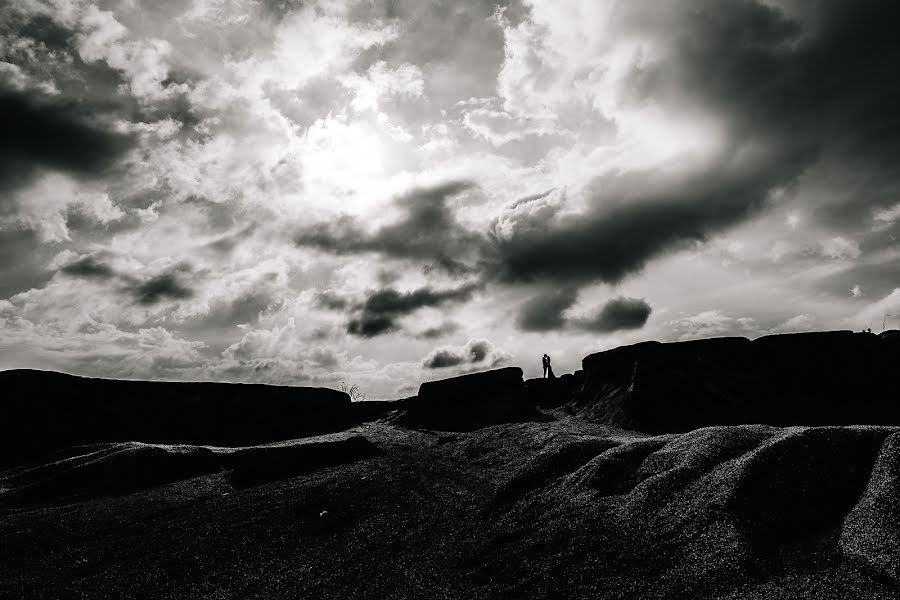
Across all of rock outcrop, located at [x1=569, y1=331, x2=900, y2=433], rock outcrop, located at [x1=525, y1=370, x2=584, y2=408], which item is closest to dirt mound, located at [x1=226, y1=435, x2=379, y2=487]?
rock outcrop, located at [x1=569, y1=331, x2=900, y2=433]

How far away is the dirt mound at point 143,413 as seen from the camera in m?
16.3

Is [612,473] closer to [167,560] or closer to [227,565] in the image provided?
[227,565]

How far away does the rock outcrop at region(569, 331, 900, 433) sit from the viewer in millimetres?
17234

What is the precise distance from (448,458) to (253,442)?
12.7m

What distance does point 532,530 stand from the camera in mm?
5770

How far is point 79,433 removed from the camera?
17141mm

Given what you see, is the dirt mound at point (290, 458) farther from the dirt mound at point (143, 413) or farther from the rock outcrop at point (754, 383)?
the rock outcrop at point (754, 383)

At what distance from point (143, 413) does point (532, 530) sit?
18.4m

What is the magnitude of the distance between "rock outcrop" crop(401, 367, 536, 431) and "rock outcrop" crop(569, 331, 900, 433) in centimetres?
308

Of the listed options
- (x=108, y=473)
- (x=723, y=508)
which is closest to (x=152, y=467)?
(x=108, y=473)

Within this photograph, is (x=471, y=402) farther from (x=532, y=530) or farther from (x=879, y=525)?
(x=879, y=525)

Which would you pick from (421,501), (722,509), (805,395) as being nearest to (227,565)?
(421,501)

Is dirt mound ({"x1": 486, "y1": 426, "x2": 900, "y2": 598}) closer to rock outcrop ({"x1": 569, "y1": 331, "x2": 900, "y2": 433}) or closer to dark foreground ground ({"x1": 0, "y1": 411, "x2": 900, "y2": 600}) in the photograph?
dark foreground ground ({"x1": 0, "y1": 411, "x2": 900, "y2": 600})

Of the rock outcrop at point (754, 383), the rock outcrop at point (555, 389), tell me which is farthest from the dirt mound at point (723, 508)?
the rock outcrop at point (555, 389)
